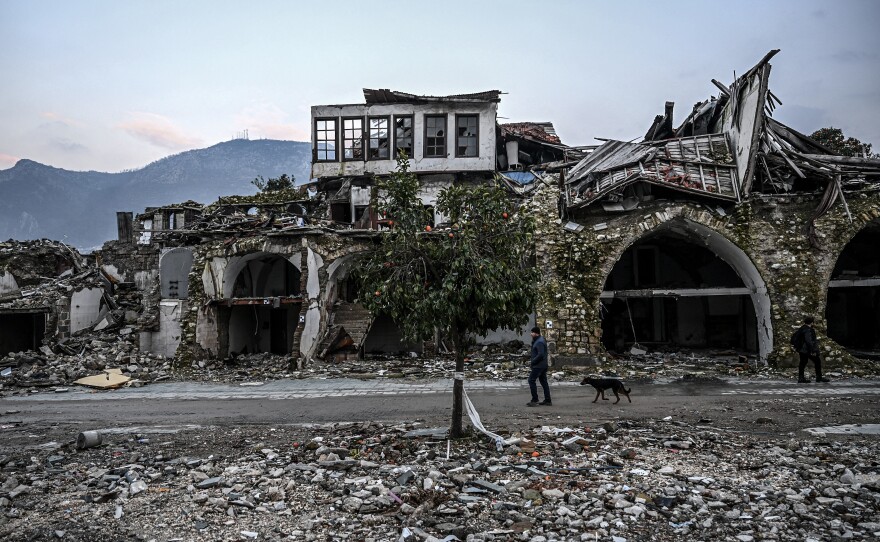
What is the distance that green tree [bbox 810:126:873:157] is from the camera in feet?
86.3

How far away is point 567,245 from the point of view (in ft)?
61.3

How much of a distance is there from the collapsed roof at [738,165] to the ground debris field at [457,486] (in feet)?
35.2

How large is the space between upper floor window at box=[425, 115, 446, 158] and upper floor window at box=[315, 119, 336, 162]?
4424 mm

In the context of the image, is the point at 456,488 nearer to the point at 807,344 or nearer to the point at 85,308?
the point at 807,344

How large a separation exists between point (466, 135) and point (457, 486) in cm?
2121

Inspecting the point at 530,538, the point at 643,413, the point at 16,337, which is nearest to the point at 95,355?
the point at 16,337

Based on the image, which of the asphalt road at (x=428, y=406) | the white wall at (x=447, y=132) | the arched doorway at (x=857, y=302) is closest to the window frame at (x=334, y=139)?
the white wall at (x=447, y=132)

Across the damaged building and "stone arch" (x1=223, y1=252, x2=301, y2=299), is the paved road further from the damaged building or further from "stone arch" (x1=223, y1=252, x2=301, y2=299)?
"stone arch" (x1=223, y1=252, x2=301, y2=299)

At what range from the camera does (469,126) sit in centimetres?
2609

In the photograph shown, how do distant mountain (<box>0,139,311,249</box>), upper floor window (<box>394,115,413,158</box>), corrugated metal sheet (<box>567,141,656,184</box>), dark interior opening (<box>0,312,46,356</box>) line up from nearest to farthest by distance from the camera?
corrugated metal sheet (<box>567,141,656,184</box>)
upper floor window (<box>394,115,413,158</box>)
dark interior opening (<box>0,312,46,356</box>)
distant mountain (<box>0,139,311,249</box>)

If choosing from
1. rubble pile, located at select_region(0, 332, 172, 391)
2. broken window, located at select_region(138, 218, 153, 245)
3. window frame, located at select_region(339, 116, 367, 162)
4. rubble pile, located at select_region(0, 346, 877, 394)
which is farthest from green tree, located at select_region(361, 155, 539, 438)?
broken window, located at select_region(138, 218, 153, 245)

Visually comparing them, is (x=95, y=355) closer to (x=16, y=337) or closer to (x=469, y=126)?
(x=16, y=337)

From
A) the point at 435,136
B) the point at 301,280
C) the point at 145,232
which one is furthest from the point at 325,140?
the point at 145,232

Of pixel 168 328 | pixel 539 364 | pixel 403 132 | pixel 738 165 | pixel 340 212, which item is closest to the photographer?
pixel 539 364
